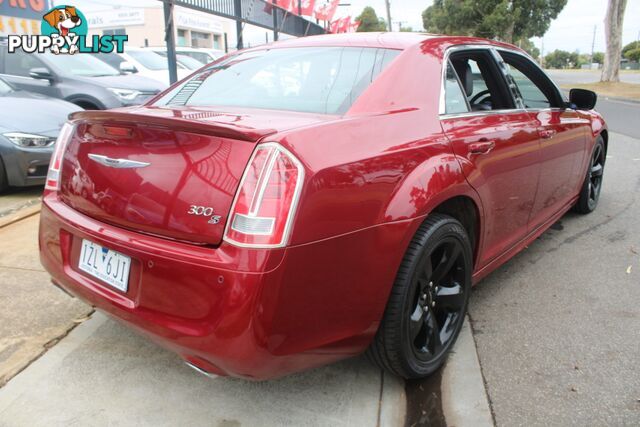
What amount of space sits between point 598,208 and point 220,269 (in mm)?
4488

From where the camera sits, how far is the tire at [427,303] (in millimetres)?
2043

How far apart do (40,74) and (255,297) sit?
22.0 ft

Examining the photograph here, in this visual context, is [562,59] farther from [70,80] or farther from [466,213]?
[466,213]

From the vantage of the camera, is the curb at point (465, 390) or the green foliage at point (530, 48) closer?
the curb at point (465, 390)

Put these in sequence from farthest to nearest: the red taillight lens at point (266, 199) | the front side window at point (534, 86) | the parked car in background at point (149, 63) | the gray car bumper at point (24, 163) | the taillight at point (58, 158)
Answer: the parked car in background at point (149, 63) → the gray car bumper at point (24, 163) → the front side window at point (534, 86) → the taillight at point (58, 158) → the red taillight lens at point (266, 199)

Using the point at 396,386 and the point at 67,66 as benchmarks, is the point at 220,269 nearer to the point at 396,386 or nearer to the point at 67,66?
the point at 396,386

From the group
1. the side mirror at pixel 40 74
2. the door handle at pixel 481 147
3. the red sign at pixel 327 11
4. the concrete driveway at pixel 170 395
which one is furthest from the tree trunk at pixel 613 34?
the concrete driveway at pixel 170 395

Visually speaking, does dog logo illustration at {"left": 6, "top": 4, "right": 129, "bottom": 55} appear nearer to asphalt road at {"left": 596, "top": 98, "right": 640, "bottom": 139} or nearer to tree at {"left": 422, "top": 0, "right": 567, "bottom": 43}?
asphalt road at {"left": 596, "top": 98, "right": 640, "bottom": 139}

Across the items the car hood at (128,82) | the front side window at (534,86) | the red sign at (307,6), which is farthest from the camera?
the red sign at (307,6)

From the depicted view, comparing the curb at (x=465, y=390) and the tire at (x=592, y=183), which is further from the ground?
the tire at (x=592, y=183)

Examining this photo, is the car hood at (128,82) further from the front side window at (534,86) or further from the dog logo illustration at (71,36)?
the front side window at (534,86)

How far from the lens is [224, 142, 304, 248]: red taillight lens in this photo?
1618 mm

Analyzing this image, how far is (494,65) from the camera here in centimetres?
305

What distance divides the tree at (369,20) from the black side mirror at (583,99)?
70920 mm
